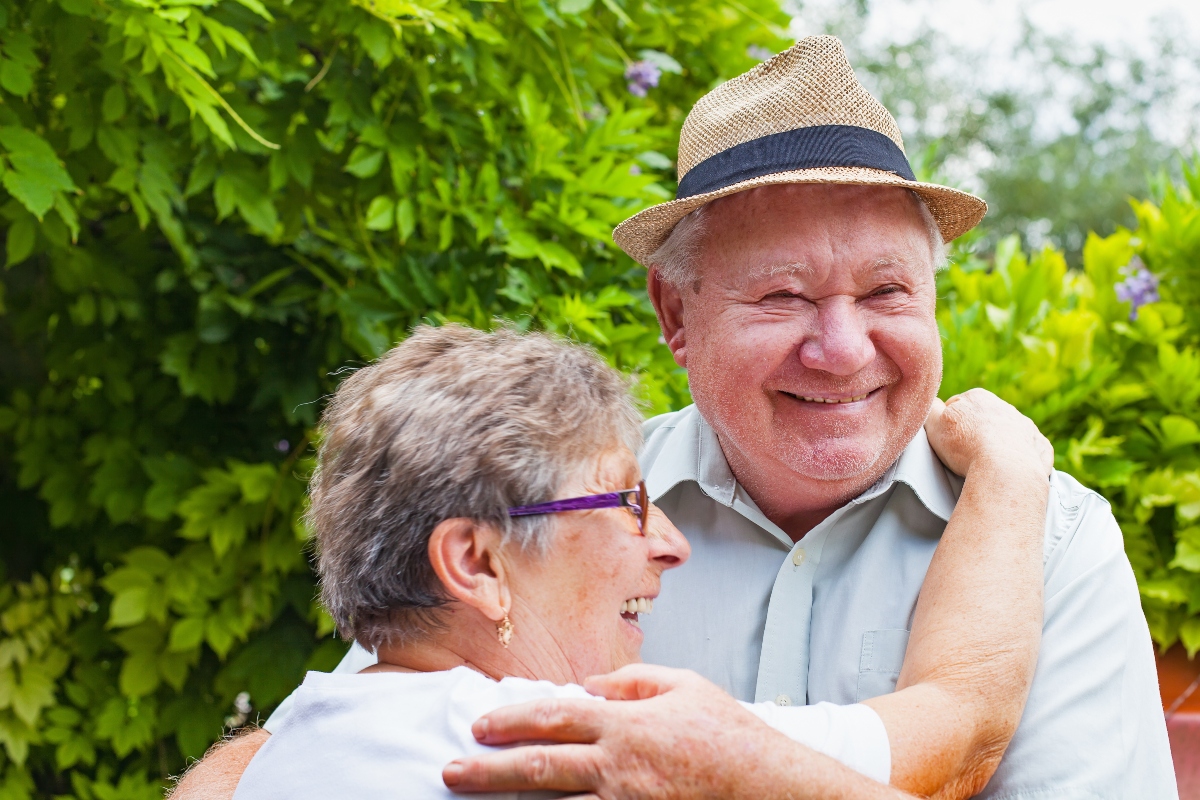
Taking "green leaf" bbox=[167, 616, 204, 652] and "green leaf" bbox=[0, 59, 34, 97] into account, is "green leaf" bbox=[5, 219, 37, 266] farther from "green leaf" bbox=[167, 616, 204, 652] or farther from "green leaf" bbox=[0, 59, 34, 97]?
"green leaf" bbox=[167, 616, 204, 652]

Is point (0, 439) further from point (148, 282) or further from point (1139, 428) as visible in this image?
point (1139, 428)

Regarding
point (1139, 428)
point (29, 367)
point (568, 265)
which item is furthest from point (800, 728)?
point (29, 367)

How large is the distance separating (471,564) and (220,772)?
2.42 feet

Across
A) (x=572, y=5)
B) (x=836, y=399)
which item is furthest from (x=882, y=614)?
(x=572, y=5)

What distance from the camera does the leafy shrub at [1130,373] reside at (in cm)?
268

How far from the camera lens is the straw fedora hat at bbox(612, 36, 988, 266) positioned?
6.48 ft

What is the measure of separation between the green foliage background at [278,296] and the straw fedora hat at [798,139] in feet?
2.33

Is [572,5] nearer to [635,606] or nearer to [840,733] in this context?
[635,606]

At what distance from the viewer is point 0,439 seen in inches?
141

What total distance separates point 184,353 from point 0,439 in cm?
89

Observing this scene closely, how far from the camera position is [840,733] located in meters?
1.52

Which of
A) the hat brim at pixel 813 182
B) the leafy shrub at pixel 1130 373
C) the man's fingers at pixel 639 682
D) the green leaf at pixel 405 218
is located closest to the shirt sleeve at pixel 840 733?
the man's fingers at pixel 639 682

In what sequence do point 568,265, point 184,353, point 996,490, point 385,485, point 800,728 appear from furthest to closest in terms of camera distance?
point 184,353
point 568,265
point 996,490
point 385,485
point 800,728

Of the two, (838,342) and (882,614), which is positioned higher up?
(838,342)
